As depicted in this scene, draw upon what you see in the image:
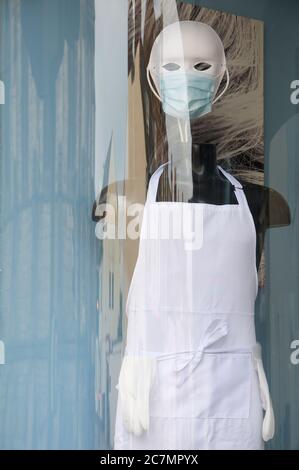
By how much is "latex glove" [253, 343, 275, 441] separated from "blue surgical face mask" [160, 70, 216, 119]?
0.47 meters

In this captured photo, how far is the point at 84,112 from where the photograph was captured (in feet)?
4.83

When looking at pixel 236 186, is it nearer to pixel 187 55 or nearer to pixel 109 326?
pixel 187 55

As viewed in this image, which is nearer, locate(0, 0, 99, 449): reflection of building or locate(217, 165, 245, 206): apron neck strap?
locate(0, 0, 99, 449): reflection of building

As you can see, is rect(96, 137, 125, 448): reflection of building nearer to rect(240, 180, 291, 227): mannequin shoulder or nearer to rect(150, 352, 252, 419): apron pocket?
rect(150, 352, 252, 419): apron pocket

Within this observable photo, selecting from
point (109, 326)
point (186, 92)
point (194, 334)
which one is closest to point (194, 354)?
point (194, 334)

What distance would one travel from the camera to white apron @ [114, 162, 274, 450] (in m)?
1.46

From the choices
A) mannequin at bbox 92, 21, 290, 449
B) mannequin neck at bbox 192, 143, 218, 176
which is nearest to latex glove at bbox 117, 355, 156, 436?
mannequin at bbox 92, 21, 290, 449

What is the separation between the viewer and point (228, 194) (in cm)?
158

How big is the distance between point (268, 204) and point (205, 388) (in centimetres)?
40

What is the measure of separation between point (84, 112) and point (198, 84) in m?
0.24
